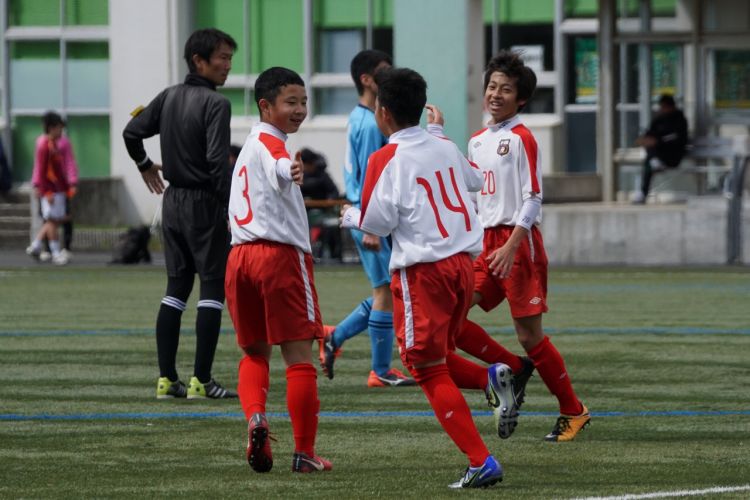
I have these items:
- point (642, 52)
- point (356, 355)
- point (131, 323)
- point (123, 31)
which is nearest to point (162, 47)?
point (123, 31)

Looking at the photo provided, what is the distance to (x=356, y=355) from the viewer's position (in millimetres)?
12555

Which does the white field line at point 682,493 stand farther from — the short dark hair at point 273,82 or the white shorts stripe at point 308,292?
the short dark hair at point 273,82

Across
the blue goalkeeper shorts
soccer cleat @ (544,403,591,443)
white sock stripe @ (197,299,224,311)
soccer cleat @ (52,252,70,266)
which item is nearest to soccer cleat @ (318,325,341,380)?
the blue goalkeeper shorts

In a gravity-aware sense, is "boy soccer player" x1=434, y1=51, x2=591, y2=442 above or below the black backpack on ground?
above

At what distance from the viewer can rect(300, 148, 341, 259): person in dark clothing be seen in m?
23.9

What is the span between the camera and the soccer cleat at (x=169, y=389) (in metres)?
10.1

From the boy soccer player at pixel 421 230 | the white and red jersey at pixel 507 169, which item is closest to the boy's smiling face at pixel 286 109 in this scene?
the boy soccer player at pixel 421 230

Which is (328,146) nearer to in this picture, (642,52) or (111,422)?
(642,52)

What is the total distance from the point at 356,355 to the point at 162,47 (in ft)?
65.1

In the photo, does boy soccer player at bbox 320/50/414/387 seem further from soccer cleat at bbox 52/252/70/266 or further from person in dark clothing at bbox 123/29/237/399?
soccer cleat at bbox 52/252/70/266

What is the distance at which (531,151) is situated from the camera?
27.9ft

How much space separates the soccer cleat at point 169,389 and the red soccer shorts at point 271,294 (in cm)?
241

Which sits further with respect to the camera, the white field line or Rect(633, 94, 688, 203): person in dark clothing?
Rect(633, 94, 688, 203): person in dark clothing

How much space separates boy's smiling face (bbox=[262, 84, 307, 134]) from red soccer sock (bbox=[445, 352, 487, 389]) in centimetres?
120
